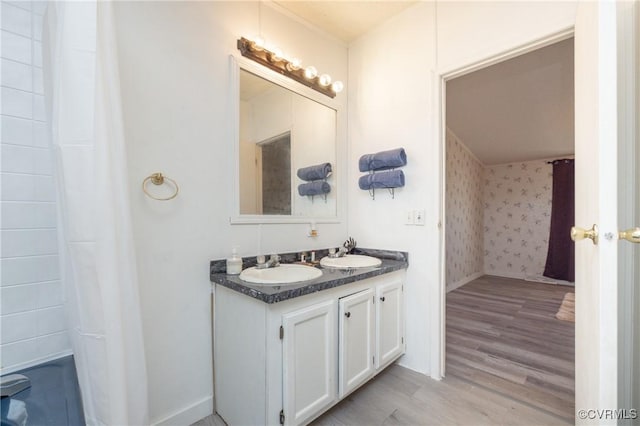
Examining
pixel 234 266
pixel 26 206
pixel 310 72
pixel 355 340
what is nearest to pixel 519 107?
pixel 310 72

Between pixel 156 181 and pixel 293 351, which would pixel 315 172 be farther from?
pixel 293 351

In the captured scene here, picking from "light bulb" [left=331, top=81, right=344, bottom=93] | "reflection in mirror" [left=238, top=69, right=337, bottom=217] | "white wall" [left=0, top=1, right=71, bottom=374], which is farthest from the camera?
"light bulb" [left=331, top=81, right=344, bottom=93]

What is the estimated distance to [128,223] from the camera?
1.06 meters

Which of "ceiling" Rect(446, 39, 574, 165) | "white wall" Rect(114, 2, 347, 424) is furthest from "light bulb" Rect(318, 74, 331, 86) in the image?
"ceiling" Rect(446, 39, 574, 165)

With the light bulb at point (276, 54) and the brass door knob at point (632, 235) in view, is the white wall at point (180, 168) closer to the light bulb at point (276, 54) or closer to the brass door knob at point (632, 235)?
the light bulb at point (276, 54)

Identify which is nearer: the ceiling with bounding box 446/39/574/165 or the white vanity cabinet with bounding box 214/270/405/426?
the white vanity cabinet with bounding box 214/270/405/426

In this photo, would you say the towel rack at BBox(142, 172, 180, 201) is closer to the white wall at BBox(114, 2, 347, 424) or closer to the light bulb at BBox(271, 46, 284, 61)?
the white wall at BBox(114, 2, 347, 424)

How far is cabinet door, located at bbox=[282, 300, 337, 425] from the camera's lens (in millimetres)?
1227

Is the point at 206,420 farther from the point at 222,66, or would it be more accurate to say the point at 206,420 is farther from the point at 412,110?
the point at 412,110

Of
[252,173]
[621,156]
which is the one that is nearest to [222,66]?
[252,173]

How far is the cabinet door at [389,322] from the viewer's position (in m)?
1.74

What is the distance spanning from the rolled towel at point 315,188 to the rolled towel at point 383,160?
1.00ft

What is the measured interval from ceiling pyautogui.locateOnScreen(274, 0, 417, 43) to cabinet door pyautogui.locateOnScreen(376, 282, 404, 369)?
191cm

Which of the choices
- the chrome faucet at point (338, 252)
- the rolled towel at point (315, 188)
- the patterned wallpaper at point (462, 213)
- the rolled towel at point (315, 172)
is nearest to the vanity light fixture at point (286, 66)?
the rolled towel at point (315, 172)
